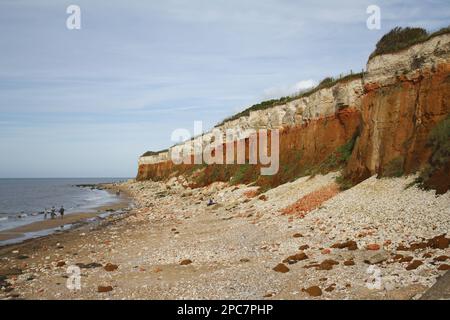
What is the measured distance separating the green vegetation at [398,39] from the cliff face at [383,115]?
374 mm

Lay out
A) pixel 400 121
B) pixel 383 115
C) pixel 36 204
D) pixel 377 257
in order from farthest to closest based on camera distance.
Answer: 1. pixel 36 204
2. pixel 383 115
3. pixel 400 121
4. pixel 377 257

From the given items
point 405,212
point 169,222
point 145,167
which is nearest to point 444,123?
point 405,212

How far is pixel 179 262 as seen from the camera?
14969 millimetres

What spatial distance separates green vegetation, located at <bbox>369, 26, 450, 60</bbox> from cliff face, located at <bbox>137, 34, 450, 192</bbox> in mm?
374

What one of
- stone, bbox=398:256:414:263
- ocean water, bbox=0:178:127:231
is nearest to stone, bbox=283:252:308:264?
stone, bbox=398:256:414:263

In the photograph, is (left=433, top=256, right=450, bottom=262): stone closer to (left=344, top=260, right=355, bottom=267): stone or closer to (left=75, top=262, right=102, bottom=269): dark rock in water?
(left=344, top=260, right=355, bottom=267): stone

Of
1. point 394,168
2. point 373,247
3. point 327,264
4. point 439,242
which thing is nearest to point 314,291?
point 327,264

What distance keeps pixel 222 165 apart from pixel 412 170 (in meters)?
34.2

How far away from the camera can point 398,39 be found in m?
23.2

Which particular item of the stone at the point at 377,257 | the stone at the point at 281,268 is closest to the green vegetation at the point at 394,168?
the stone at the point at 377,257

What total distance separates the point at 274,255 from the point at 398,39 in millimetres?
16768

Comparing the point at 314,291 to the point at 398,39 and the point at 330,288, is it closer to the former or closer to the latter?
the point at 330,288

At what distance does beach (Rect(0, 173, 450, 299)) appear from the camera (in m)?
10.3

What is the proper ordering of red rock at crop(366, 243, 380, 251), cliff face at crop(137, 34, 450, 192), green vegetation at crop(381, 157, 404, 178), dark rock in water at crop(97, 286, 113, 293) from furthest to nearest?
green vegetation at crop(381, 157, 404, 178)
cliff face at crop(137, 34, 450, 192)
red rock at crop(366, 243, 380, 251)
dark rock in water at crop(97, 286, 113, 293)
